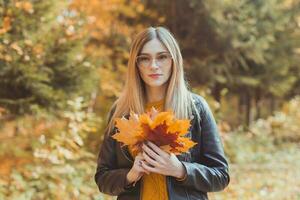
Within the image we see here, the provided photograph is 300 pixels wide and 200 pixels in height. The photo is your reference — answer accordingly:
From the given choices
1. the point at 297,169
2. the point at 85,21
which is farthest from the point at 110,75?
the point at 297,169

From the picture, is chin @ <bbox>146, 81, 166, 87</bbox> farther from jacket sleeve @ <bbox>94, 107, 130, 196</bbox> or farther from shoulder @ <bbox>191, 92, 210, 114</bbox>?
jacket sleeve @ <bbox>94, 107, 130, 196</bbox>

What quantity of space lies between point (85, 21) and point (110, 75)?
1.43 m

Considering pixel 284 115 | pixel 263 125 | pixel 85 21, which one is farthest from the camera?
pixel 284 115

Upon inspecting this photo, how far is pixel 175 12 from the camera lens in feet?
25.7

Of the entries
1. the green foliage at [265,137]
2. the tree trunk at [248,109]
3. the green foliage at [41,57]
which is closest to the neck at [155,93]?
the green foliage at [41,57]

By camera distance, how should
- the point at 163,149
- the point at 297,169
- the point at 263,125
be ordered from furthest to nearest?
the point at 263,125
the point at 297,169
the point at 163,149

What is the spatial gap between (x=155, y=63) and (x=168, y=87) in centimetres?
13

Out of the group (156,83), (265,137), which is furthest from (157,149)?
(265,137)

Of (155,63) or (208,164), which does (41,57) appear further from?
(208,164)

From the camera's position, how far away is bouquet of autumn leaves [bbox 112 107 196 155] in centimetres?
168

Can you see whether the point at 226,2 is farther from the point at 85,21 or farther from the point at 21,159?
the point at 21,159

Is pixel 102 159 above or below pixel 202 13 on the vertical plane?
below

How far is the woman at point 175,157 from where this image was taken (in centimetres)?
192

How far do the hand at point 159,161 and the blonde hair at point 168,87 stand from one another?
253mm
